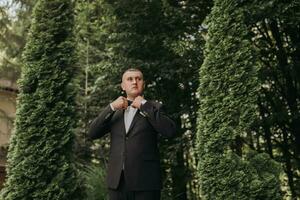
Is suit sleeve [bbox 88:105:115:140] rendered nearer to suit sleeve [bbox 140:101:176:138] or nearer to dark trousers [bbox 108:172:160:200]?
suit sleeve [bbox 140:101:176:138]

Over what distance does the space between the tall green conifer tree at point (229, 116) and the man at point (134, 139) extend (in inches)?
46.1

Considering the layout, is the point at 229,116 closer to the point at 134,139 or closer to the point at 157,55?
the point at 134,139

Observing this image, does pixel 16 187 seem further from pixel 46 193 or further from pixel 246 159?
pixel 246 159

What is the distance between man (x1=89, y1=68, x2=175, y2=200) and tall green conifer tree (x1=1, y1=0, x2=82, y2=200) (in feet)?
5.00

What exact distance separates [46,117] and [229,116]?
6.81 ft

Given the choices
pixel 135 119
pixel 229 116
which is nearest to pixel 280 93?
pixel 229 116

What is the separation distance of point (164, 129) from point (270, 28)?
6.69m

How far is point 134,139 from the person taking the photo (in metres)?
3.06

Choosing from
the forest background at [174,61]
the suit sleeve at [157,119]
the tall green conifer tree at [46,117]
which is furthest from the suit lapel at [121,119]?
the forest background at [174,61]

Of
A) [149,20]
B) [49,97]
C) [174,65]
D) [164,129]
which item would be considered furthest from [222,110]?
[149,20]

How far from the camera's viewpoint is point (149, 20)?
316 inches

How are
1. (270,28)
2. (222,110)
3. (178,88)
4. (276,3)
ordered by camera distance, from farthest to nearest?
(270,28) < (178,88) < (276,3) < (222,110)

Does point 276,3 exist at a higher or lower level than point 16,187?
higher

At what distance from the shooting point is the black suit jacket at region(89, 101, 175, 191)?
117 inches
